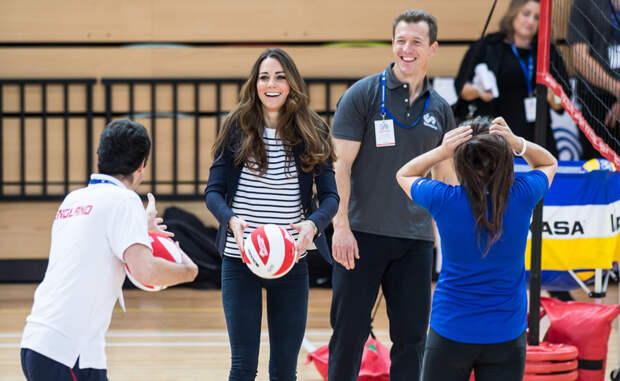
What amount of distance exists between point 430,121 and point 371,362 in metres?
1.38

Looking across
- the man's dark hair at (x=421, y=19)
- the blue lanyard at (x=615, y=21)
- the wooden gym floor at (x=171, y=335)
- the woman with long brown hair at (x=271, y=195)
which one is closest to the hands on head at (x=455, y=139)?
the woman with long brown hair at (x=271, y=195)

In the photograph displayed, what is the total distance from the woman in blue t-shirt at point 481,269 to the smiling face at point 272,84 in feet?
2.56

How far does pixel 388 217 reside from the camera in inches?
132

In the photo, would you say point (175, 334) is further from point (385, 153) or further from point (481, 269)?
point (481, 269)

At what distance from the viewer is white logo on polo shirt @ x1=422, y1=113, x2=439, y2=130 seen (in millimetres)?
3386

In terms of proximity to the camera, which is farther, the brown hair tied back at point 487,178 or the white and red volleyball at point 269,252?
the white and red volleyball at point 269,252

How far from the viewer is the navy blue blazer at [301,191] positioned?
2.99 meters

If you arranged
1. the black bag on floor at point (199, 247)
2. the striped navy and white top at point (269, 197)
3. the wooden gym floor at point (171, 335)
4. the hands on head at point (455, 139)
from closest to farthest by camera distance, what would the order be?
the hands on head at point (455, 139) < the striped navy and white top at point (269, 197) < the wooden gym floor at point (171, 335) < the black bag on floor at point (199, 247)

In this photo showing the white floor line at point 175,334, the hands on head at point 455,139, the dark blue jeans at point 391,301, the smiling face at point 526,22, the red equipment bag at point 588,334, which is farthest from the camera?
the smiling face at point 526,22

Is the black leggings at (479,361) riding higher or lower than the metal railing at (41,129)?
lower

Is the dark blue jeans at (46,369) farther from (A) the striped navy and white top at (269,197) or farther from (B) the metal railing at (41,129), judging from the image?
(B) the metal railing at (41,129)

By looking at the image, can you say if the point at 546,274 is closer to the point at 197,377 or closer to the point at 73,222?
the point at 197,377

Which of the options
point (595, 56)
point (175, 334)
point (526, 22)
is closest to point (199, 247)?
point (175, 334)

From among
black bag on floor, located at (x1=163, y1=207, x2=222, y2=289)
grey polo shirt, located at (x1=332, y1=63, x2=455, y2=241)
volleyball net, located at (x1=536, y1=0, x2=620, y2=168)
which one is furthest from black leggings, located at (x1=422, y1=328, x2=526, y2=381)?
black bag on floor, located at (x1=163, y1=207, x2=222, y2=289)
